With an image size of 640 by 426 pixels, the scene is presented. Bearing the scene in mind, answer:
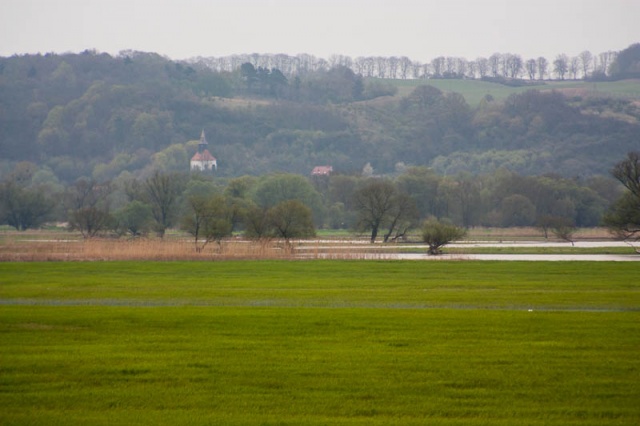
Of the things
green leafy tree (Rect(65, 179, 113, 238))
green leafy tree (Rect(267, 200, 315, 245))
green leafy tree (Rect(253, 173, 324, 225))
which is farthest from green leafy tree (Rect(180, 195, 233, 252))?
green leafy tree (Rect(253, 173, 324, 225))

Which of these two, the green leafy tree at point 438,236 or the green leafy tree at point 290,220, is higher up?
the green leafy tree at point 290,220

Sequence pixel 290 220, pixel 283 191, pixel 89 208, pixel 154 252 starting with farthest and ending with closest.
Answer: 1. pixel 283 191
2. pixel 89 208
3. pixel 290 220
4. pixel 154 252

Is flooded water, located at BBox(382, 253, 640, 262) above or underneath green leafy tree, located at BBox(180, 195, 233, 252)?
underneath

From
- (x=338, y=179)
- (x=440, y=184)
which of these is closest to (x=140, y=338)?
(x=440, y=184)

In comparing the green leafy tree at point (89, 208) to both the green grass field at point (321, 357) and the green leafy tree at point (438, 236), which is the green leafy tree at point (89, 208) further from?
the green grass field at point (321, 357)

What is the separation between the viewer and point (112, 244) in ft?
224

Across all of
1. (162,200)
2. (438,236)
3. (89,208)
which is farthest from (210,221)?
(162,200)

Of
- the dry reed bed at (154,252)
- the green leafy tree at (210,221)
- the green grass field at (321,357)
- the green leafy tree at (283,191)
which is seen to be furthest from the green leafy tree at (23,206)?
the green grass field at (321,357)

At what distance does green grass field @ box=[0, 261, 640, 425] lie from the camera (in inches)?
647

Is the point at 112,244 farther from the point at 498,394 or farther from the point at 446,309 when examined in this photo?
the point at 498,394

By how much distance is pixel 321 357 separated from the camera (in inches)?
826

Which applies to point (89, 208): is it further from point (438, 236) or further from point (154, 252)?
point (438, 236)

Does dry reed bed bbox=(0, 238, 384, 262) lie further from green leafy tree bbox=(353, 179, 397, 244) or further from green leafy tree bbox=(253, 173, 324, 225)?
green leafy tree bbox=(253, 173, 324, 225)

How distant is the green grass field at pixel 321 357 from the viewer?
16422mm
